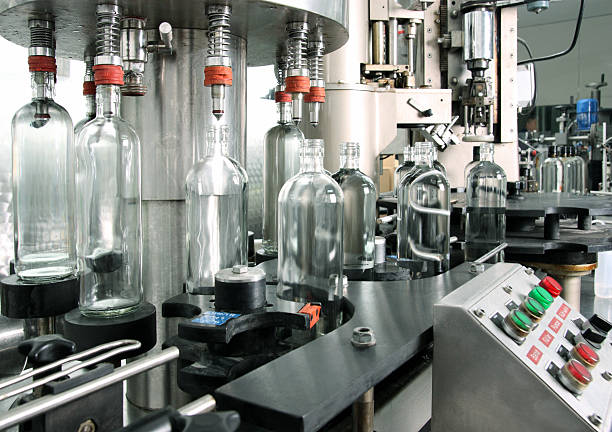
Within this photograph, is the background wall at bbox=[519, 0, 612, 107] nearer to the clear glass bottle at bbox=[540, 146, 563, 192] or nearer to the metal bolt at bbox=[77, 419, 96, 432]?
the clear glass bottle at bbox=[540, 146, 563, 192]

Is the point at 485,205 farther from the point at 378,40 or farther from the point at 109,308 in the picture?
the point at 109,308

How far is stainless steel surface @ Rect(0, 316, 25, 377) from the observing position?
3.65 feet

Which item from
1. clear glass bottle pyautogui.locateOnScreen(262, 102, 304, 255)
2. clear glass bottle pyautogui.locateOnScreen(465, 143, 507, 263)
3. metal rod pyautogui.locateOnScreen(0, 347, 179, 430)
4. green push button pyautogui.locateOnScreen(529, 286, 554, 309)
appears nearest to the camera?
metal rod pyautogui.locateOnScreen(0, 347, 179, 430)

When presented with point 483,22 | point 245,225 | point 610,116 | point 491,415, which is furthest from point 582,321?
point 610,116

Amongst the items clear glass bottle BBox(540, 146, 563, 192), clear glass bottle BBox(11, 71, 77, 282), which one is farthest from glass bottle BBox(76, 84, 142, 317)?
clear glass bottle BBox(540, 146, 563, 192)

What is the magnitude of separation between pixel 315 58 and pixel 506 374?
2.19ft

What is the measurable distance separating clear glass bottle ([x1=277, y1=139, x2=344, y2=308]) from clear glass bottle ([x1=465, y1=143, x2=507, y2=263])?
62 centimetres

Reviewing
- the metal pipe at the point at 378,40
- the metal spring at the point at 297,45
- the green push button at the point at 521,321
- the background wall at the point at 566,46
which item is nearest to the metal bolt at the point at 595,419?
the green push button at the point at 521,321

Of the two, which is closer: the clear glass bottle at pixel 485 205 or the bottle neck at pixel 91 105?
the bottle neck at pixel 91 105

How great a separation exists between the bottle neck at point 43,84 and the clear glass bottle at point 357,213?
0.53 m

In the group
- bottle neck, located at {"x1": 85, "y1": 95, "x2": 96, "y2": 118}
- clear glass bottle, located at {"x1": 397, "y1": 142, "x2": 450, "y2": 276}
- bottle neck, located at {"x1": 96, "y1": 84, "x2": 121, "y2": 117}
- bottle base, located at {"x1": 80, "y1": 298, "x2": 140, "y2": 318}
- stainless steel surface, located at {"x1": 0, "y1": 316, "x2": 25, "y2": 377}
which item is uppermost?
bottle neck, located at {"x1": 85, "y1": 95, "x2": 96, "y2": 118}

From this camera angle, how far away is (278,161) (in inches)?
49.5

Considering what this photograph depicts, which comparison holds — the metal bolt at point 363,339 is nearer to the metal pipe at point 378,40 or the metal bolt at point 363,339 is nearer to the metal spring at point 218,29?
the metal spring at point 218,29

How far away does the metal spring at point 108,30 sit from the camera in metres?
0.76
